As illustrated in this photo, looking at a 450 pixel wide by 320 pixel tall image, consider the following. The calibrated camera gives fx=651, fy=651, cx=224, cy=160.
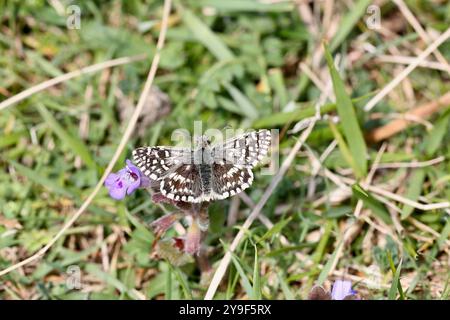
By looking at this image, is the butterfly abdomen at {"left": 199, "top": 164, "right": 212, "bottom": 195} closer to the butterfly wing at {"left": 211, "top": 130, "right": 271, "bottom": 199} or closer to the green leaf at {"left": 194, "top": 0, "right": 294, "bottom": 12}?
the butterfly wing at {"left": 211, "top": 130, "right": 271, "bottom": 199}

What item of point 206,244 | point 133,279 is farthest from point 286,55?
point 133,279

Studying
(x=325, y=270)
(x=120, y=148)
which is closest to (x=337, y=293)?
(x=325, y=270)

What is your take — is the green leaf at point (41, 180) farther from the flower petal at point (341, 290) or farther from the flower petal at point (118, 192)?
the flower petal at point (341, 290)

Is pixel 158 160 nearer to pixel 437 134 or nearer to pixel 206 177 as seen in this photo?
pixel 206 177

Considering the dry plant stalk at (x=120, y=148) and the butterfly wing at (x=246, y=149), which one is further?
the dry plant stalk at (x=120, y=148)

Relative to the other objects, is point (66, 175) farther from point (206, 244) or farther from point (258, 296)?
point (258, 296)

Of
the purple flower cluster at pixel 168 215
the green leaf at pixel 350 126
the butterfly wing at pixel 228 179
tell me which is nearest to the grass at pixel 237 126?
the green leaf at pixel 350 126

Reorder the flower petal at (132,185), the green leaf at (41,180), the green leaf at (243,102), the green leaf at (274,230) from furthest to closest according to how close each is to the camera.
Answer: the green leaf at (243,102) < the green leaf at (41,180) < the green leaf at (274,230) < the flower petal at (132,185)

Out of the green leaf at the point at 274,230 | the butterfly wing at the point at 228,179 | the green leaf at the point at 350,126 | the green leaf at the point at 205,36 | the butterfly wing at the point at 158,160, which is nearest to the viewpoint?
the butterfly wing at the point at 228,179
